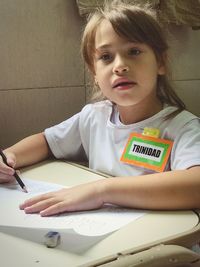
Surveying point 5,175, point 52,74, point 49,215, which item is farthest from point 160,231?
point 52,74

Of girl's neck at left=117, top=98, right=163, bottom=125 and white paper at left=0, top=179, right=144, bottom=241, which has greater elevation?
girl's neck at left=117, top=98, right=163, bottom=125

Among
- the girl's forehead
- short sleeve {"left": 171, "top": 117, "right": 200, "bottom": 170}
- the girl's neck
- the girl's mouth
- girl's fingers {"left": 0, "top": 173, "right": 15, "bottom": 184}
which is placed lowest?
girl's fingers {"left": 0, "top": 173, "right": 15, "bottom": 184}

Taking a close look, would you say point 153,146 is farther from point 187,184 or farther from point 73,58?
point 73,58

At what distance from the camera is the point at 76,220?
0.68 meters

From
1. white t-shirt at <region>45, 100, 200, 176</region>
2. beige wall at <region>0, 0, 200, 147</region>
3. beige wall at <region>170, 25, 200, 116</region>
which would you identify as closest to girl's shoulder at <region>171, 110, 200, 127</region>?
white t-shirt at <region>45, 100, 200, 176</region>

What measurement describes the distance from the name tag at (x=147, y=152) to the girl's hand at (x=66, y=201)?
0.23 m

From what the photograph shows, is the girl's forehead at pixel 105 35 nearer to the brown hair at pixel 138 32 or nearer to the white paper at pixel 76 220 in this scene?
the brown hair at pixel 138 32

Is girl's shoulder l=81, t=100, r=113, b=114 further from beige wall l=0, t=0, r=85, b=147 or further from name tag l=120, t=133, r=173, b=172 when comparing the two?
beige wall l=0, t=0, r=85, b=147

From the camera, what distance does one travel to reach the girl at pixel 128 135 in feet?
2.43

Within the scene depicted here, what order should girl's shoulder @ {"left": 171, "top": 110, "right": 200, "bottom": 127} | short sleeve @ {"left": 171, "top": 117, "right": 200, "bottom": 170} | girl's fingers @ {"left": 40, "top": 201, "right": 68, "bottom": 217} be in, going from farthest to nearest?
girl's shoulder @ {"left": 171, "top": 110, "right": 200, "bottom": 127} → short sleeve @ {"left": 171, "top": 117, "right": 200, "bottom": 170} → girl's fingers @ {"left": 40, "top": 201, "right": 68, "bottom": 217}

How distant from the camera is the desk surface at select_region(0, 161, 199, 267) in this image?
0.55 meters

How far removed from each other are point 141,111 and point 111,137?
0.12 meters

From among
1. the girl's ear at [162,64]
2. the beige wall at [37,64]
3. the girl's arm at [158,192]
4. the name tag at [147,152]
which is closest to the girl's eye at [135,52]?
the girl's ear at [162,64]

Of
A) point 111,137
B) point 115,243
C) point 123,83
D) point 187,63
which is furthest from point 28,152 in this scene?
point 187,63
